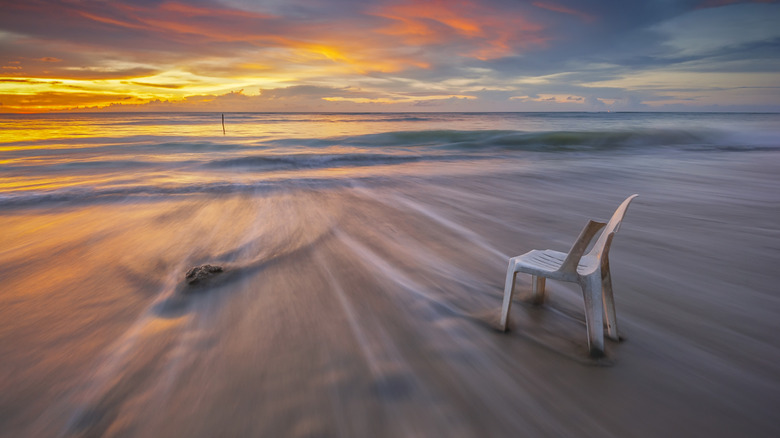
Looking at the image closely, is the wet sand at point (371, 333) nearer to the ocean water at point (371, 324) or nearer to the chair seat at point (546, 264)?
the ocean water at point (371, 324)

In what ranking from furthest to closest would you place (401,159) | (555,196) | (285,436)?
(401,159) < (555,196) < (285,436)

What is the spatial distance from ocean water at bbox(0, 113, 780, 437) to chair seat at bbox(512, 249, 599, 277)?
574 millimetres

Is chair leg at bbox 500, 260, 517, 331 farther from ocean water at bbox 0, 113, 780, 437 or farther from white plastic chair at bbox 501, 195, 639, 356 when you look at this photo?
ocean water at bbox 0, 113, 780, 437

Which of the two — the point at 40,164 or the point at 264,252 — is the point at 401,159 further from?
the point at 40,164

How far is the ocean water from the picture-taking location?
6.69 ft

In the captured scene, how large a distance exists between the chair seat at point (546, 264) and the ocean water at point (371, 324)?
1.88ft

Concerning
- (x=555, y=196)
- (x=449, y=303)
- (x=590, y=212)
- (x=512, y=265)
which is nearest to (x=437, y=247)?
(x=449, y=303)

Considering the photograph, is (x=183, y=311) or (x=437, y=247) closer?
(x=183, y=311)

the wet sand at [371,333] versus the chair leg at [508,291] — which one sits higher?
the chair leg at [508,291]

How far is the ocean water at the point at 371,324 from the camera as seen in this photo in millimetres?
2039

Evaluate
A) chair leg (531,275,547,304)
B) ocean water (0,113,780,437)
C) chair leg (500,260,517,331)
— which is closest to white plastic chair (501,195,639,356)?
chair leg (500,260,517,331)

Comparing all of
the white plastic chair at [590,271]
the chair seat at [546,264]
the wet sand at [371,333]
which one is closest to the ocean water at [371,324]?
the wet sand at [371,333]

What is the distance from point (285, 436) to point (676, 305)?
135 inches

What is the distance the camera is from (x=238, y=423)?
6.49 feet
